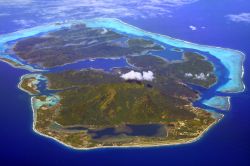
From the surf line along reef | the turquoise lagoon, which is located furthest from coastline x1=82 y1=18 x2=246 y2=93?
the surf line along reef

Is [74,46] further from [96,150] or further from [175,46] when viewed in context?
[96,150]

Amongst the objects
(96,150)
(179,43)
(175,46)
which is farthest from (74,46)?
(96,150)

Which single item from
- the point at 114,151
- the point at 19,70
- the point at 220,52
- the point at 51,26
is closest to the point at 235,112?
the point at 114,151

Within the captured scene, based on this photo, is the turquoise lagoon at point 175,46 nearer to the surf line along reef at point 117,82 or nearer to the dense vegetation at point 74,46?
the surf line along reef at point 117,82

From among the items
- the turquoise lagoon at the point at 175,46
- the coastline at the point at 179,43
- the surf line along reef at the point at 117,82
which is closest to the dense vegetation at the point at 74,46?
the surf line along reef at the point at 117,82

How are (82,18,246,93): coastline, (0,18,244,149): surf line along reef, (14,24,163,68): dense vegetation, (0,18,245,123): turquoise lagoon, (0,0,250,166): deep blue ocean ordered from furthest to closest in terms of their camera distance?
(14,24,163,68): dense vegetation < (82,18,246,93): coastline < (0,18,245,123): turquoise lagoon < (0,18,244,149): surf line along reef < (0,0,250,166): deep blue ocean

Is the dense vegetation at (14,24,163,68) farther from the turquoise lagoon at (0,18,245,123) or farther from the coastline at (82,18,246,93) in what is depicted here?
the coastline at (82,18,246,93)

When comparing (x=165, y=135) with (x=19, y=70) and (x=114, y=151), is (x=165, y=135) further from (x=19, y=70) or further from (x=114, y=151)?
(x=19, y=70)

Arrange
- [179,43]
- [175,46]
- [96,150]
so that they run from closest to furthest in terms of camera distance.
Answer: [96,150] < [175,46] < [179,43]
